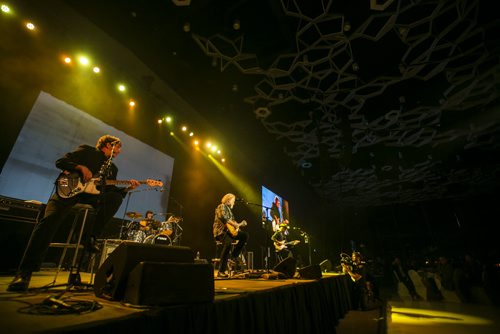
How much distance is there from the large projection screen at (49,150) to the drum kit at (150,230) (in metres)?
0.40

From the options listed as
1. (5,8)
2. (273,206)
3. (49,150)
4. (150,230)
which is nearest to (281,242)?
(150,230)

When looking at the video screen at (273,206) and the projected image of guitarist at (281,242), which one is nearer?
the projected image of guitarist at (281,242)

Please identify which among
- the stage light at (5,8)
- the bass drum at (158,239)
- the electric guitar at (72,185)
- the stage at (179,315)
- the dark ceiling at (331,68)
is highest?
the dark ceiling at (331,68)

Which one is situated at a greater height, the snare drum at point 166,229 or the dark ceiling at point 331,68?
the dark ceiling at point 331,68

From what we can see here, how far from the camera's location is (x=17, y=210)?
136 inches

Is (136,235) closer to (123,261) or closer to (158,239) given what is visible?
(158,239)

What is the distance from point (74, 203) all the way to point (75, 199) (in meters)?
0.04

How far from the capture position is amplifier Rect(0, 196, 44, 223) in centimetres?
336

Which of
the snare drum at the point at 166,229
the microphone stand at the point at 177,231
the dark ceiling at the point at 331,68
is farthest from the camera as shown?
the microphone stand at the point at 177,231

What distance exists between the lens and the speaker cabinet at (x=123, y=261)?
4.80 ft

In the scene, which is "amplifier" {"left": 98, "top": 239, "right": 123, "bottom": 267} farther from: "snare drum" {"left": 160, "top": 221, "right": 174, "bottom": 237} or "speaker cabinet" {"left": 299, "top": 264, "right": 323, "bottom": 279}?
"speaker cabinet" {"left": 299, "top": 264, "right": 323, "bottom": 279}

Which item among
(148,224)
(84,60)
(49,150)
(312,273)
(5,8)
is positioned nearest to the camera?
(312,273)

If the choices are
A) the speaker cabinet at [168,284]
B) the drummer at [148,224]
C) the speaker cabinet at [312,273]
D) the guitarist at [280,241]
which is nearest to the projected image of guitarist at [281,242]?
the guitarist at [280,241]

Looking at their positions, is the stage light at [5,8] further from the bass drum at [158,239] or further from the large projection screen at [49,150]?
the bass drum at [158,239]
